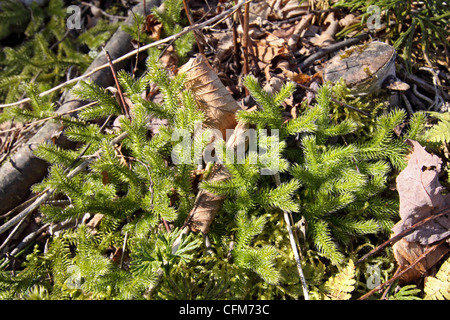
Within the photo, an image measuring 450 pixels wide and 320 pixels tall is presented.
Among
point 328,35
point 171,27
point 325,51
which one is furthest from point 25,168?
point 328,35

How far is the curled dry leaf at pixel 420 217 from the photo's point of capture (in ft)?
6.73

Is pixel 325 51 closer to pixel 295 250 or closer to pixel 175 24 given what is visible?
pixel 175 24

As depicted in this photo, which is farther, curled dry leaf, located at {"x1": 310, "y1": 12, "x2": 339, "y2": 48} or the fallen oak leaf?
curled dry leaf, located at {"x1": 310, "y1": 12, "x2": 339, "y2": 48}

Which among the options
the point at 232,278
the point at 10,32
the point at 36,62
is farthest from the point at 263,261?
the point at 10,32

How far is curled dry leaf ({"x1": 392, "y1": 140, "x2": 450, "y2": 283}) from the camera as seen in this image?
2.05 m

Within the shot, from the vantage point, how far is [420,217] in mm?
2088

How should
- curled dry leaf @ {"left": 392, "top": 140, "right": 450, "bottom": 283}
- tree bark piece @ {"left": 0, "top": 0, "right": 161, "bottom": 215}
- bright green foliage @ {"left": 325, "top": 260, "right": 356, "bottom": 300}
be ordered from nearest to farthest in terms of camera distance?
bright green foliage @ {"left": 325, "top": 260, "right": 356, "bottom": 300} → curled dry leaf @ {"left": 392, "top": 140, "right": 450, "bottom": 283} → tree bark piece @ {"left": 0, "top": 0, "right": 161, "bottom": 215}

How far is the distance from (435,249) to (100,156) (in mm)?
2384

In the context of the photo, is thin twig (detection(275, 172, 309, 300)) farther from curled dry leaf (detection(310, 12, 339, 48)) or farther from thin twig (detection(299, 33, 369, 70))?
curled dry leaf (detection(310, 12, 339, 48))

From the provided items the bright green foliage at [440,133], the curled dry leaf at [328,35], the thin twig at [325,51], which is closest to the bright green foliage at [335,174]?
the bright green foliage at [440,133]

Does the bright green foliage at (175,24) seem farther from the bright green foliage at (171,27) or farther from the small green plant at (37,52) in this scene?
the small green plant at (37,52)

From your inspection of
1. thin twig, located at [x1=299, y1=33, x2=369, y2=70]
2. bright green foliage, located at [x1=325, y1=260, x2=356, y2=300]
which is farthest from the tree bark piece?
bright green foliage, located at [x1=325, y1=260, x2=356, y2=300]

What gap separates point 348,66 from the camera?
2512 mm

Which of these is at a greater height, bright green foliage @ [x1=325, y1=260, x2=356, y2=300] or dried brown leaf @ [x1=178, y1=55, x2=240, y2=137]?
dried brown leaf @ [x1=178, y1=55, x2=240, y2=137]
